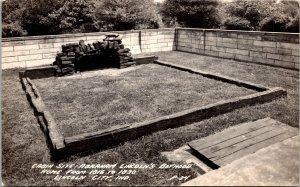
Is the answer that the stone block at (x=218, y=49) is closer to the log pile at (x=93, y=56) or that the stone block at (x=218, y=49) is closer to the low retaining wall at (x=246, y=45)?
the low retaining wall at (x=246, y=45)

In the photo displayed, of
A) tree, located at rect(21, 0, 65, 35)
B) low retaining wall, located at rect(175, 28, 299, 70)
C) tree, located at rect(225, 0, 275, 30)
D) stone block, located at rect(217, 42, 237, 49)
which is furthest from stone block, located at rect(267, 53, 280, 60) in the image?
tree, located at rect(21, 0, 65, 35)

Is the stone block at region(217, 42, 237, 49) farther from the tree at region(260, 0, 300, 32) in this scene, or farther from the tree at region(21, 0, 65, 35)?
the tree at region(21, 0, 65, 35)

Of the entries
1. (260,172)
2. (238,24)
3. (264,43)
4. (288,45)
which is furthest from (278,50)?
(260,172)

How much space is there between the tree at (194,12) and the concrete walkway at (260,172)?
1373cm

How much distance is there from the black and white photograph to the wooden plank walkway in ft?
0.05

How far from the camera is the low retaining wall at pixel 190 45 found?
9.93 m

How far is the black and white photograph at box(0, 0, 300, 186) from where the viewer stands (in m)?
3.88

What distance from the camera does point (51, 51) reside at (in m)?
12.3

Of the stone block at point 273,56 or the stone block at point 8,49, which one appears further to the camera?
the stone block at point 8,49

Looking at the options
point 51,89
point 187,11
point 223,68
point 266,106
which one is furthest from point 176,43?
point 266,106

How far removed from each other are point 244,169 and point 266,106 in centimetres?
325

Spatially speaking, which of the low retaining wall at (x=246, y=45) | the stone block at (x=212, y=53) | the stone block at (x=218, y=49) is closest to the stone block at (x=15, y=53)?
the low retaining wall at (x=246, y=45)

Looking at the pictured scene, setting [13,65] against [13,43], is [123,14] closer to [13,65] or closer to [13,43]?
[13,43]

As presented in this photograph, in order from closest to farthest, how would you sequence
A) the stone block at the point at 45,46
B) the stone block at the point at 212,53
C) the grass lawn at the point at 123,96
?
the grass lawn at the point at 123,96 < the stone block at the point at 45,46 < the stone block at the point at 212,53
